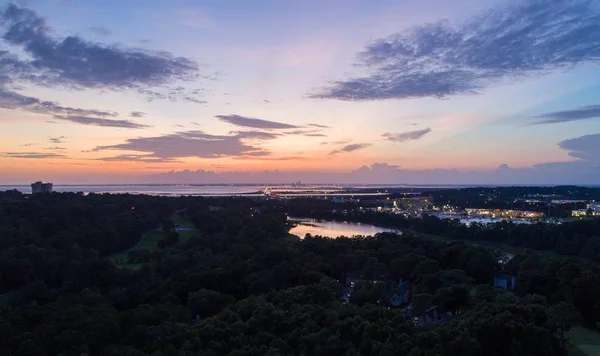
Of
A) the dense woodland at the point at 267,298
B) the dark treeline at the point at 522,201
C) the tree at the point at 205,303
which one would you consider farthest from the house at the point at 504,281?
the dark treeline at the point at 522,201

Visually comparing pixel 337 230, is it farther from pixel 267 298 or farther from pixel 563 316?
pixel 563 316

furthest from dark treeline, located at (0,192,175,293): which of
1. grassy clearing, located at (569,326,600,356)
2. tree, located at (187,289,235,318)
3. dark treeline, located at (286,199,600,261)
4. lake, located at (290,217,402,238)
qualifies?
dark treeline, located at (286,199,600,261)

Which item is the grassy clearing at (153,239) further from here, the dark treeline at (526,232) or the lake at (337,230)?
the dark treeline at (526,232)

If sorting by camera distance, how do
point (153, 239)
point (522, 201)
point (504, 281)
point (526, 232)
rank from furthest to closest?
point (522, 201), point (526, 232), point (153, 239), point (504, 281)

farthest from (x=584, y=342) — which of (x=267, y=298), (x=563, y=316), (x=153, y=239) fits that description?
(x=153, y=239)

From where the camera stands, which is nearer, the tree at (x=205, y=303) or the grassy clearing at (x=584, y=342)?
the grassy clearing at (x=584, y=342)

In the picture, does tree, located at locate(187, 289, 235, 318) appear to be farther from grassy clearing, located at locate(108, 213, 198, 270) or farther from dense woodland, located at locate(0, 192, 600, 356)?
grassy clearing, located at locate(108, 213, 198, 270)
